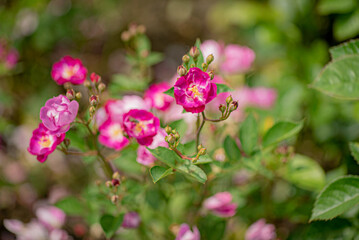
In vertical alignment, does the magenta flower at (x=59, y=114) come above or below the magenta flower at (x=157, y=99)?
above

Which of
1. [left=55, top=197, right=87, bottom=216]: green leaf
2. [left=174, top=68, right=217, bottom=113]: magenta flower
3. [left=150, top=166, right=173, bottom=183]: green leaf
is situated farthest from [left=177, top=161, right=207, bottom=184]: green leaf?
[left=55, top=197, right=87, bottom=216]: green leaf

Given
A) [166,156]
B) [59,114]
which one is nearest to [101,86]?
[59,114]

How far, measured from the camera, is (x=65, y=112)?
2.77 feet

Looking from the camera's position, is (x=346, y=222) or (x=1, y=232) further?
(x=1, y=232)

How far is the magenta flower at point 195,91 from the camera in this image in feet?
2.64

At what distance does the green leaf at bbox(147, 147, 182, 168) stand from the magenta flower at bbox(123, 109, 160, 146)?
48mm

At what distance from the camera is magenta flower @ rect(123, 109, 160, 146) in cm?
87

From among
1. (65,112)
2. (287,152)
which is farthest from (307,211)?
(65,112)

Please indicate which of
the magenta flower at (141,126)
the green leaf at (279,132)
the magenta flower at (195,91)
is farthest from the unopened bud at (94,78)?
the green leaf at (279,132)

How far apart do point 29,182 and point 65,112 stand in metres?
1.19

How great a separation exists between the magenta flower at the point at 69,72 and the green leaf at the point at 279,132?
53 centimetres

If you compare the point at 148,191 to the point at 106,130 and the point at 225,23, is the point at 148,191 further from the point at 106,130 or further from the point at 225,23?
the point at 225,23

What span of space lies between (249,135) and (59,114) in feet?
1.68

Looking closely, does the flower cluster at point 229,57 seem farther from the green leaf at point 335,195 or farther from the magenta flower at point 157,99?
the green leaf at point 335,195
